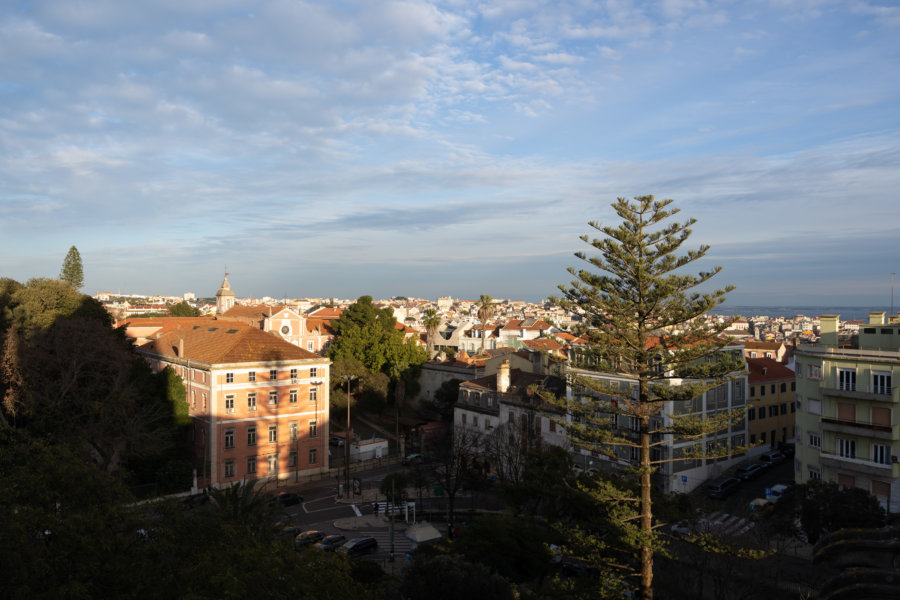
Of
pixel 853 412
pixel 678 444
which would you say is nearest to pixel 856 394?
pixel 853 412

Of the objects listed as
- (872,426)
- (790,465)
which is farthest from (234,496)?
(790,465)

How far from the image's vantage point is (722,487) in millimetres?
37188

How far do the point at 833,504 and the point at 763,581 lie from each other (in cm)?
614

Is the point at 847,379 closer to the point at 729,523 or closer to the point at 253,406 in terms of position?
the point at 729,523

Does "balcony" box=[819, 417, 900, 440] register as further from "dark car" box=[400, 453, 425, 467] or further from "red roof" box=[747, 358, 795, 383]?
"dark car" box=[400, 453, 425, 467]

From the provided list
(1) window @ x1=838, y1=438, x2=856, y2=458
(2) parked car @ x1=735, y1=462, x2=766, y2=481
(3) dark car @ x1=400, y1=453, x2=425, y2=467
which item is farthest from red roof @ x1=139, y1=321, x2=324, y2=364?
(1) window @ x1=838, y1=438, x2=856, y2=458

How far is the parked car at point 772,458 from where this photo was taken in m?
42.9

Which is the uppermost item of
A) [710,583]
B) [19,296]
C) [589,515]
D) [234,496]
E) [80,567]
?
[19,296]

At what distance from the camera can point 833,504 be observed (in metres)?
26.2

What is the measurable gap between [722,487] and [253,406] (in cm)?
2904

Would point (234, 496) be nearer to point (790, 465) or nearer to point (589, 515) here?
point (589, 515)

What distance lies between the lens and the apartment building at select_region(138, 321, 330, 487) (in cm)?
4000

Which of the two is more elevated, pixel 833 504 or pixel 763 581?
pixel 833 504

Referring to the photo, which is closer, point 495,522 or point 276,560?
point 276,560
